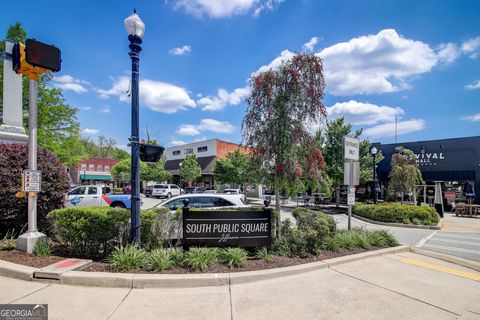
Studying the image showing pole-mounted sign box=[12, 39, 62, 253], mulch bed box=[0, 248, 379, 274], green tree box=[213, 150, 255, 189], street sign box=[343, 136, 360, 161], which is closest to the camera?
mulch bed box=[0, 248, 379, 274]

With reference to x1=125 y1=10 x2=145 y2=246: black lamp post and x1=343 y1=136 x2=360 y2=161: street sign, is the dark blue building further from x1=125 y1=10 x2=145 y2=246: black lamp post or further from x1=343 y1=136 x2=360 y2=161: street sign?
x1=125 y1=10 x2=145 y2=246: black lamp post

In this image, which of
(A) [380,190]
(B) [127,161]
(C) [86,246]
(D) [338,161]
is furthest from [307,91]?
(B) [127,161]

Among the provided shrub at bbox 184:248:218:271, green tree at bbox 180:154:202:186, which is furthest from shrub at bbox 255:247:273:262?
green tree at bbox 180:154:202:186

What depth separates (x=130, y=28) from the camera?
5898mm

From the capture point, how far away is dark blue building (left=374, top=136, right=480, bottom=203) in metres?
23.1

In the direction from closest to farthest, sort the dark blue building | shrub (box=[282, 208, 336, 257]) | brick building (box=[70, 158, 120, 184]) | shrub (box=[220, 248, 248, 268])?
shrub (box=[220, 248, 248, 268]) < shrub (box=[282, 208, 336, 257]) < the dark blue building < brick building (box=[70, 158, 120, 184])

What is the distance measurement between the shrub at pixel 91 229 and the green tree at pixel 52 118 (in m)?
18.9

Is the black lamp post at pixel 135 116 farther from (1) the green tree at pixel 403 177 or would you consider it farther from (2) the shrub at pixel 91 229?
(1) the green tree at pixel 403 177

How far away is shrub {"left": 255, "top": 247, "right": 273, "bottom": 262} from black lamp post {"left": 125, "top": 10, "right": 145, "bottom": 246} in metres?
2.40

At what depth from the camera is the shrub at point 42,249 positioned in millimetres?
5676

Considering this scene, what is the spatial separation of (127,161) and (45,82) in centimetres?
3472

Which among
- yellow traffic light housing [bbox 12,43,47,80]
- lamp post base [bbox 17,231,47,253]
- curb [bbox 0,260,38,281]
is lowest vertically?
curb [bbox 0,260,38,281]

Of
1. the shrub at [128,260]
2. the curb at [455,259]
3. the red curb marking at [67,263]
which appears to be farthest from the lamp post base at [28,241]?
the curb at [455,259]

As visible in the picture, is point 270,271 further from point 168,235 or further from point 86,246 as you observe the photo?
point 86,246
